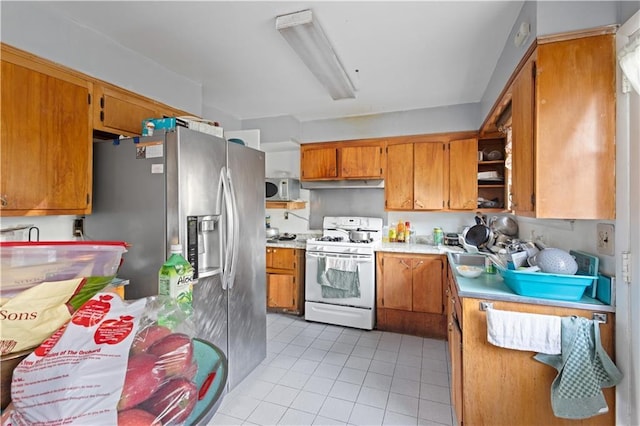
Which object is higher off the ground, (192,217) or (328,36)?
(328,36)

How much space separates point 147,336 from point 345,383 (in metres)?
2.06

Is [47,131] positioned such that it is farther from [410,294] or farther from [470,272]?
[410,294]

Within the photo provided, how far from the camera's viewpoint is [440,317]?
2984 millimetres

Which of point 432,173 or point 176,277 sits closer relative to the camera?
point 176,277

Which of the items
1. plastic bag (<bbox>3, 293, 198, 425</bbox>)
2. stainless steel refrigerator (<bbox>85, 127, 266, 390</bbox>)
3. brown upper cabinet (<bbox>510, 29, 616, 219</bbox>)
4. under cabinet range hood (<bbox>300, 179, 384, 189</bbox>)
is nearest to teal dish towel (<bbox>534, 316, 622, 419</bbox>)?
brown upper cabinet (<bbox>510, 29, 616, 219</bbox>)

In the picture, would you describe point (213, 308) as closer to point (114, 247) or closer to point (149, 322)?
point (114, 247)

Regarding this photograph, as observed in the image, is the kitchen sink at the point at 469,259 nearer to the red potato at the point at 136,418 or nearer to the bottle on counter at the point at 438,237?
the bottle on counter at the point at 438,237

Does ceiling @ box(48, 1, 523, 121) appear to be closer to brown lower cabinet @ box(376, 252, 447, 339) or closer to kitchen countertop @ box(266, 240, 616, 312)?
kitchen countertop @ box(266, 240, 616, 312)

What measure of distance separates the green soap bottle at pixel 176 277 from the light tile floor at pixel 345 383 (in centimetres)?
91

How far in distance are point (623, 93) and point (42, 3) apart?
303 cm

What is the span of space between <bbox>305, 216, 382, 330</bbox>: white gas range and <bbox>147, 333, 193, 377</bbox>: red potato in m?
2.70

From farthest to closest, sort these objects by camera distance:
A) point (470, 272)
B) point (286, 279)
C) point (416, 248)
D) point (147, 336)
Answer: point (286, 279), point (416, 248), point (470, 272), point (147, 336)

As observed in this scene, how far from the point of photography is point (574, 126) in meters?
1.39

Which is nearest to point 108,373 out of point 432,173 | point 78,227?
A: point 78,227
